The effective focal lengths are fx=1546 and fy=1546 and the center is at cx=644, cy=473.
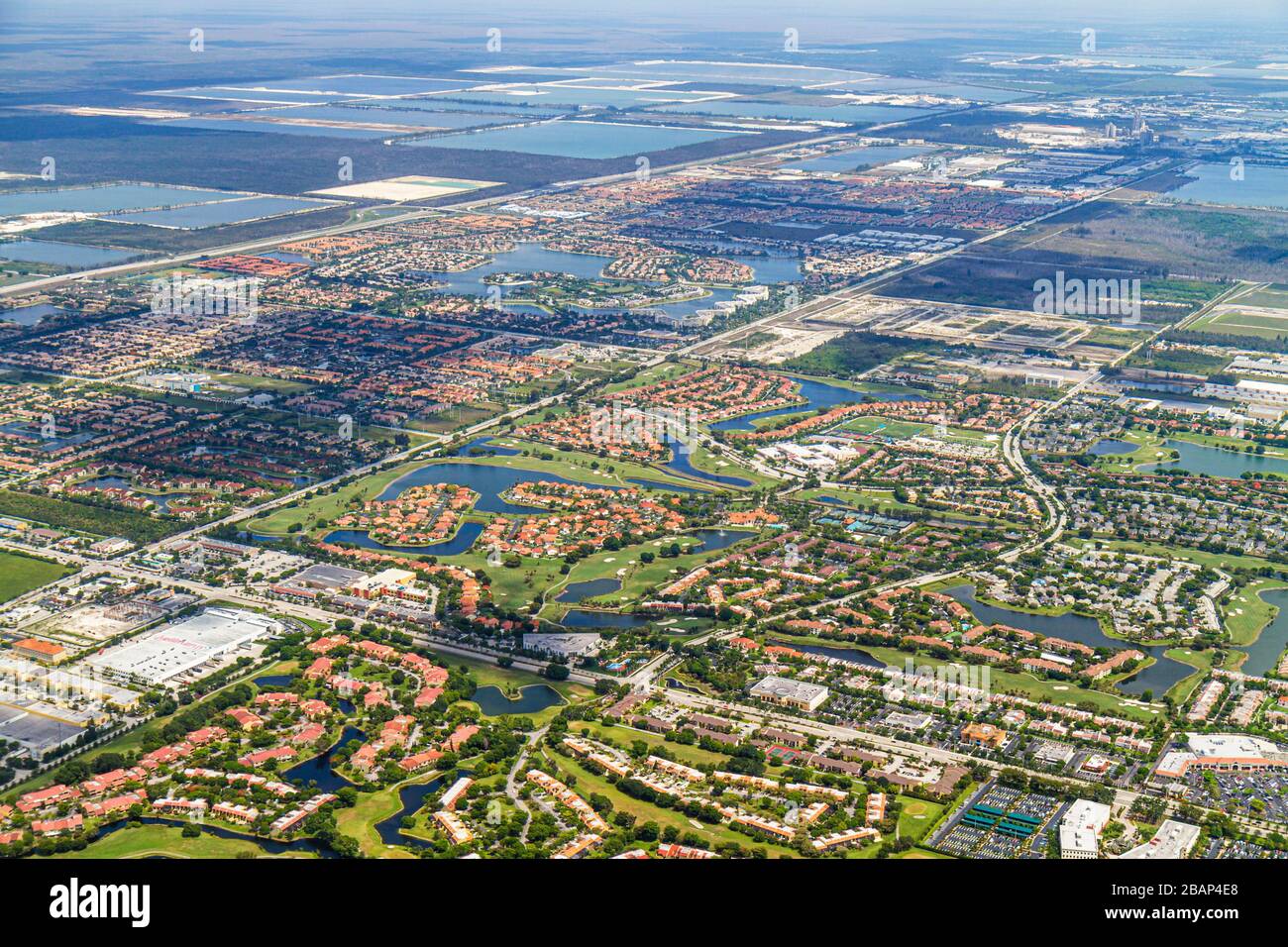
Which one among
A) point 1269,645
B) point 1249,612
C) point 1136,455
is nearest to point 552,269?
point 1136,455

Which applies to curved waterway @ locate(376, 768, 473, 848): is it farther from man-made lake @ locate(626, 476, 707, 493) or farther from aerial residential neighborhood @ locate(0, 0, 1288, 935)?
man-made lake @ locate(626, 476, 707, 493)

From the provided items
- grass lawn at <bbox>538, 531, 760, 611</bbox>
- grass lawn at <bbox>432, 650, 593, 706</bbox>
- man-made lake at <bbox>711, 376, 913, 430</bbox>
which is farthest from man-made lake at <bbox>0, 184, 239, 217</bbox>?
grass lawn at <bbox>432, 650, 593, 706</bbox>

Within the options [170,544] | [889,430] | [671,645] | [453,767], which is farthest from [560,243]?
[453,767]

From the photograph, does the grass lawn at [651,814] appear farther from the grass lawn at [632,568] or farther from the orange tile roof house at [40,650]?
the orange tile roof house at [40,650]

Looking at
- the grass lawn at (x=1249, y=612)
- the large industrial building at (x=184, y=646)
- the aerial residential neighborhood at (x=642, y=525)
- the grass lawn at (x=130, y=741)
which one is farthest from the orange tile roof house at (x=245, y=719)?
the grass lawn at (x=1249, y=612)
